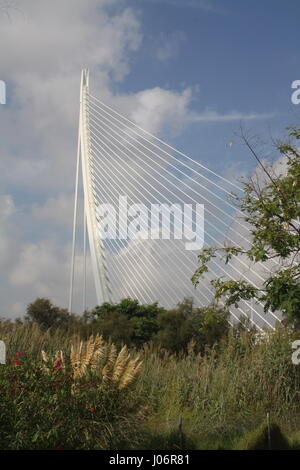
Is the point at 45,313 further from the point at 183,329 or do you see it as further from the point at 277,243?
the point at 277,243

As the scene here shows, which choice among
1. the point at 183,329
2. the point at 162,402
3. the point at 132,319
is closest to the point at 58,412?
the point at 162,402

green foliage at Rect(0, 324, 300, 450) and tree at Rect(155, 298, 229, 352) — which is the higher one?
tree at Rect(155, 298, 229, 352)

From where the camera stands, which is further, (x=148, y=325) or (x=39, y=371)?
(x=148, y=325)

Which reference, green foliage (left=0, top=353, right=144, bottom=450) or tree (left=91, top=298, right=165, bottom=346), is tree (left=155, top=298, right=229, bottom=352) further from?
green foliage (left=0, top=353, right=144, bottom=450)

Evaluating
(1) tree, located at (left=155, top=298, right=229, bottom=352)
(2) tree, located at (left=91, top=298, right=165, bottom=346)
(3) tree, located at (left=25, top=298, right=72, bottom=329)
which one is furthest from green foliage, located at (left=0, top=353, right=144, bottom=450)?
(3) tree, located at (left=25, top=298, right=72, bottom=329)

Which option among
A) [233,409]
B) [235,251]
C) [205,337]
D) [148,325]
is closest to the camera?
[233,409]

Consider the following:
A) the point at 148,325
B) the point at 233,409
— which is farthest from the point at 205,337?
the point at 233,409

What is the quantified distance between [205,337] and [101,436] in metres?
16.8

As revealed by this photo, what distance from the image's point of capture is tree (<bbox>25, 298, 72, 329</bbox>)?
29203 mm

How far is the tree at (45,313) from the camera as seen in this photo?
2920cm

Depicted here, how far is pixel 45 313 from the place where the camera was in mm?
29562

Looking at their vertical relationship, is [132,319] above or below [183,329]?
above
